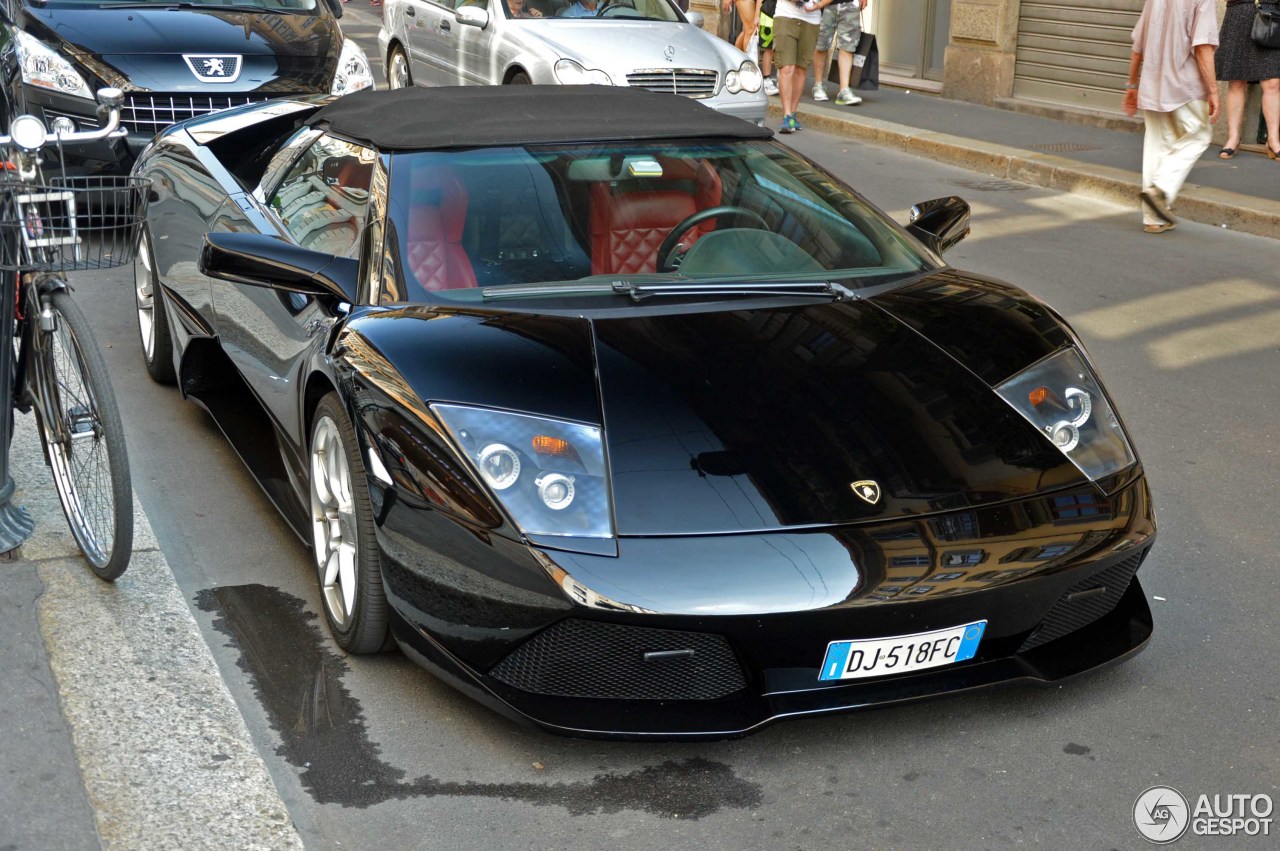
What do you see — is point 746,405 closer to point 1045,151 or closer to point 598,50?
point 598,50

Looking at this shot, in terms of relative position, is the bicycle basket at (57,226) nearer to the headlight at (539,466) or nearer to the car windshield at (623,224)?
the car windshield at (623,224)

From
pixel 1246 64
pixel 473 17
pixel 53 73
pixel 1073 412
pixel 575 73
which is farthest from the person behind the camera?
pixel 473 17

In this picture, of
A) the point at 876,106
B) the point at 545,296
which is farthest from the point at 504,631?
the point at 876,106

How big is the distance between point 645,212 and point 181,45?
17.8ft

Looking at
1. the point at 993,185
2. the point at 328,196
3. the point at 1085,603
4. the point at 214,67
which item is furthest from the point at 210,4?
the point at 1085,603

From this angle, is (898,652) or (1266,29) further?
(1266,29)

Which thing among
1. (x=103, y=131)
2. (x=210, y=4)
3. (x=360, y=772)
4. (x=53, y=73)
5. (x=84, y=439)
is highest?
(x=103, y=131)

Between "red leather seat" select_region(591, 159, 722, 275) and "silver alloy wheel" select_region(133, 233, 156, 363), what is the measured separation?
243 centimetres

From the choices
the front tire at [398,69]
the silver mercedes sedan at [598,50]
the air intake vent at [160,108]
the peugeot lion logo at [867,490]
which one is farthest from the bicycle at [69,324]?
the front tire at [398,69]

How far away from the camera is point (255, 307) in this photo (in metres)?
4.57

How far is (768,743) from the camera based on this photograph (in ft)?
11.2

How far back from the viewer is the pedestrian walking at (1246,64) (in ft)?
36.7

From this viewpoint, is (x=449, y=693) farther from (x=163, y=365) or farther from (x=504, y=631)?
(x=163, y=365)

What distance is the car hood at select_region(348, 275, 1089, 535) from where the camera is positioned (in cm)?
328
